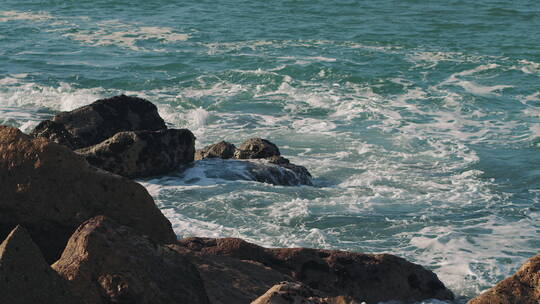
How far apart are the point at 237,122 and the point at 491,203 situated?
6.17 m

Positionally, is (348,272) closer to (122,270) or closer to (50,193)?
(50,193)

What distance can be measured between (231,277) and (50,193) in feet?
4.46

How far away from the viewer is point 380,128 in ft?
48.9

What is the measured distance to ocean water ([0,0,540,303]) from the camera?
9125mm

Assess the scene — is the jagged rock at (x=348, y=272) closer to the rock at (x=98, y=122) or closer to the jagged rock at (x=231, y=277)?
the jagged rock at (x=231, y=277)

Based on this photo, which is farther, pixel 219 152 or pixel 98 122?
pixel 219 152

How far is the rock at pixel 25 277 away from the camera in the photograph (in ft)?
12.7

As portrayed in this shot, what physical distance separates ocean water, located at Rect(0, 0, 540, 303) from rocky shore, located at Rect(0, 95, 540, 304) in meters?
1.54

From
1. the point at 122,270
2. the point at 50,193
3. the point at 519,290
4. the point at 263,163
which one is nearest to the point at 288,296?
the point at 122,270

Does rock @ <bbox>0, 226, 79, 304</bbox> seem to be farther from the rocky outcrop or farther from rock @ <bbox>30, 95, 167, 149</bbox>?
the rocky outcrop

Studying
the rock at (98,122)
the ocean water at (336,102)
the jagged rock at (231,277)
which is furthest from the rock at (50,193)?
the rock at (98,122)

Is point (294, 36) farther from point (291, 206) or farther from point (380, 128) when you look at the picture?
point (291, 206)

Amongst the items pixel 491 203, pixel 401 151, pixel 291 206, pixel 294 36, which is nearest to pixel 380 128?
pixel 401 151

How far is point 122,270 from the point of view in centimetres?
421
